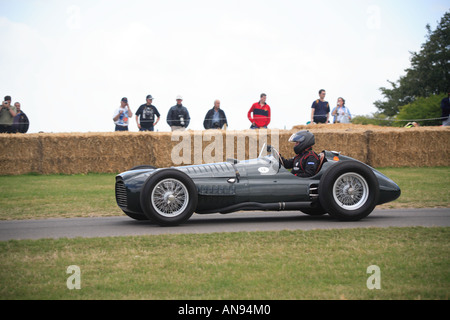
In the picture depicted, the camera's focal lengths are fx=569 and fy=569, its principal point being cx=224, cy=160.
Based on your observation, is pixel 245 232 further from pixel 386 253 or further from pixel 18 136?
pixel 18 136

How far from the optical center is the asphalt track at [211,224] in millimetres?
7771

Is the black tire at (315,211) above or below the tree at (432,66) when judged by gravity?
below

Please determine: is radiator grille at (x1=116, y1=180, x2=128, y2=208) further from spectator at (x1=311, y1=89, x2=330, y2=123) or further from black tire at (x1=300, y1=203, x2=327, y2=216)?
spectator at (x1=311, y1=89, x2=330, y2=123)

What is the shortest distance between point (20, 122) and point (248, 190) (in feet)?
44.2

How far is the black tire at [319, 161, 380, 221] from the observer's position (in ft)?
27.6

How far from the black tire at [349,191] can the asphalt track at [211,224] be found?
180mm

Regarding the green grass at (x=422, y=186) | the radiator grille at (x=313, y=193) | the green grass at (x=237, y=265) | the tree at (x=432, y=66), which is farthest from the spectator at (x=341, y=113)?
the tree at (x=432, y=66)

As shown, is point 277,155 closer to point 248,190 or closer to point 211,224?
point 248,190

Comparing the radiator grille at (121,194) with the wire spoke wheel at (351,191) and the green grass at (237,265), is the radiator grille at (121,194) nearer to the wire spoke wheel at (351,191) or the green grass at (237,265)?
the green grass at (237,265)

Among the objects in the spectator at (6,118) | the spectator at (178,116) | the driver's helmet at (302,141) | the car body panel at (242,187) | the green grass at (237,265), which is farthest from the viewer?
the spectator at (6,118)

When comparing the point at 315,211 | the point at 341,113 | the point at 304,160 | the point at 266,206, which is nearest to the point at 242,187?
→ the point at 266,206

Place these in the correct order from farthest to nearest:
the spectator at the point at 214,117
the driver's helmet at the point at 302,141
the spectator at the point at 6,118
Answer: the spectator at the point at 6,118, the spectator at the point at 214,117, the driver's helmet at the point at 302,141
